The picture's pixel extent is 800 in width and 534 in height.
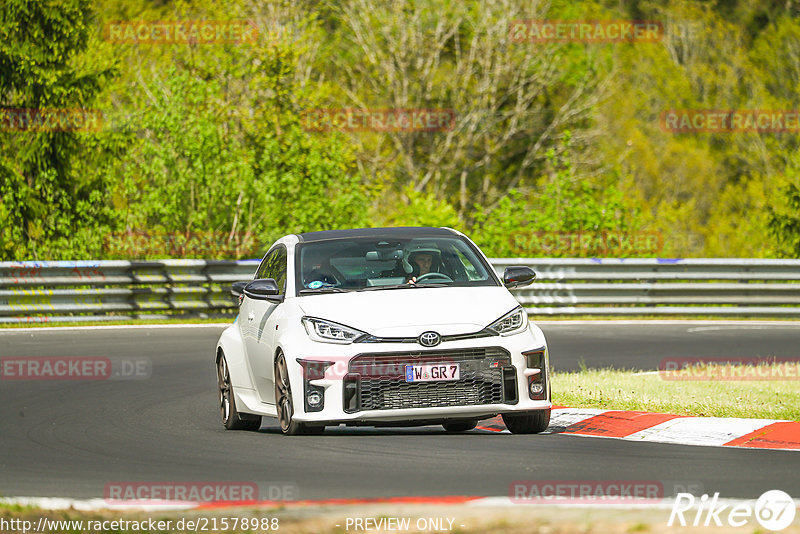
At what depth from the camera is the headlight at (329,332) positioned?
9.41 m

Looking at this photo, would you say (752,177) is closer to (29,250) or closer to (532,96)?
(532,96)

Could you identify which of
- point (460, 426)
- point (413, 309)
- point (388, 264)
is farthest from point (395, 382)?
point (460, 426)

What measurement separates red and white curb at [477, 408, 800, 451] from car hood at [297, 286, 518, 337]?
116 centimetres

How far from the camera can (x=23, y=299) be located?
22641mm

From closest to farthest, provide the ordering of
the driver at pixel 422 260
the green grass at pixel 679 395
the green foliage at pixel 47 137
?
the driver at pixel 422 260 < the green grass at pixel 679 395 < the green foliage at pixel 47 137

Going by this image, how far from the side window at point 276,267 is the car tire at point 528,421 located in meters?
1.93

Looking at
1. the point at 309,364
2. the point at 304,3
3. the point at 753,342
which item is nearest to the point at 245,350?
the point at 309,364

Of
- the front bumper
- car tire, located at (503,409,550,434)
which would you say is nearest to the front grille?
the front bumper

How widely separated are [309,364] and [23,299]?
1431cm

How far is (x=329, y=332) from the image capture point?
949 cm

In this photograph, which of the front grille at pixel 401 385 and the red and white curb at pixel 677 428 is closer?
the front grille at pixel 401 385

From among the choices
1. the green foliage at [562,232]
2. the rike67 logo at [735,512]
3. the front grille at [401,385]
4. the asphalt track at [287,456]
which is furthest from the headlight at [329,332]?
the green foliage at [562,232]

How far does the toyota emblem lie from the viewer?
9289 millimetres

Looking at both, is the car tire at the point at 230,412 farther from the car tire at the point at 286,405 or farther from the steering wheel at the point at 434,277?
the steering wheel at the point at 434,277
